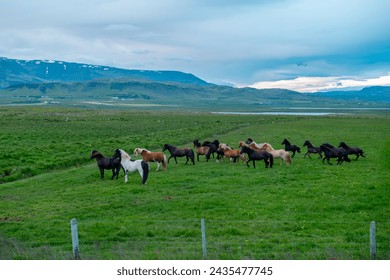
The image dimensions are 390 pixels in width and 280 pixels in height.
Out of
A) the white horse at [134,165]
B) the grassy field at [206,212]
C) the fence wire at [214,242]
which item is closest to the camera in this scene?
the fence wire at [214,242]

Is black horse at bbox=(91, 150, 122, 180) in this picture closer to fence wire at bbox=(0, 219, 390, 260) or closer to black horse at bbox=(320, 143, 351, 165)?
fence wire at bbox=(0, 219, 390, 260)

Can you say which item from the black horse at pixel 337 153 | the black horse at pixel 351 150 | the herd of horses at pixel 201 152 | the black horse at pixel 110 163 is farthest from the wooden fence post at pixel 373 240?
the black horse at pixel 351 150

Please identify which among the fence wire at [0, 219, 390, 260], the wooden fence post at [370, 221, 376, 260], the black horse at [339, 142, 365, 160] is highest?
the black horse at [339, 142, 365, 160]

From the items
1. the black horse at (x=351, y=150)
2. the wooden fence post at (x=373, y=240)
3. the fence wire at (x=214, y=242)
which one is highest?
the black horse at (x=351, y=150)

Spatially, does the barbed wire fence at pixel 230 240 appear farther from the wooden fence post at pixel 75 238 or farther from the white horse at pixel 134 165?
the white horse at pixel 134 165

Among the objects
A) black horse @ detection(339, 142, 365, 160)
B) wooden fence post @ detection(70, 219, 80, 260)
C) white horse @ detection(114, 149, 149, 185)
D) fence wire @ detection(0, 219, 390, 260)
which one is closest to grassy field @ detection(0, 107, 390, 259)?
fence wire @ detection(0, 219, 390, 260)

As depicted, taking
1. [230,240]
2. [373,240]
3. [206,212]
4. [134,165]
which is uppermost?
[134,165]

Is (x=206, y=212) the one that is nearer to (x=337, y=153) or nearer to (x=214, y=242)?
(x=214, y=242)

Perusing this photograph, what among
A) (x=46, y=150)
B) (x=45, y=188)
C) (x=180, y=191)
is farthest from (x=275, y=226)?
(x=46, y=150)

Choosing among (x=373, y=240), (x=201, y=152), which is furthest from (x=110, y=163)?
(x=373, y=240)

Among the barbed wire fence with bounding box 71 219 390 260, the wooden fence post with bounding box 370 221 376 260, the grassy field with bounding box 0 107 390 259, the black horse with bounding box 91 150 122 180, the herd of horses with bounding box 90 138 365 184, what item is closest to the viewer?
the wooden fence post with bounding box 370 221 376 260

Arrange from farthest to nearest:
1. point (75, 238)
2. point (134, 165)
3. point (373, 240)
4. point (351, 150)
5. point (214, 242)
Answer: point (351, 150) → point (134, 165) → point (214, 242) → point (75, 238) → point (373, 240)

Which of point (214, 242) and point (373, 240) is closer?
point (373, 240)

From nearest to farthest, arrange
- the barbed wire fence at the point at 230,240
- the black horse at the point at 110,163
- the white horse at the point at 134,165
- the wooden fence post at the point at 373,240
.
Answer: the wooden fence post at the point at 373,240, the barbed wire fence at the point at 230,240, the white horse at the point at 134,165, the black horse at the point at 110,163
